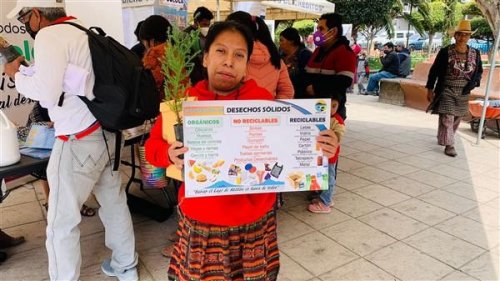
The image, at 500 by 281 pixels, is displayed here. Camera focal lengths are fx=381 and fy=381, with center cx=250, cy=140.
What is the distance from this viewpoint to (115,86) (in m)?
2.07

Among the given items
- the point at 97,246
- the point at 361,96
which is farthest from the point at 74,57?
the point at 361,96

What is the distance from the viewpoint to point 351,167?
490 cm

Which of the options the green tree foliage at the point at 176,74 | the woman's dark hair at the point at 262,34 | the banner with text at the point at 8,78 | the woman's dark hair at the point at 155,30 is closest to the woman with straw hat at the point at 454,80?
the woman's dark hair at the point at 262,34

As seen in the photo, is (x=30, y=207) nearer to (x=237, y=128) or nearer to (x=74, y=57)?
(x=74, y=57)

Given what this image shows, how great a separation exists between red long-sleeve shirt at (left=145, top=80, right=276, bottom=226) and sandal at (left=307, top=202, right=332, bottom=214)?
2174 millimetres

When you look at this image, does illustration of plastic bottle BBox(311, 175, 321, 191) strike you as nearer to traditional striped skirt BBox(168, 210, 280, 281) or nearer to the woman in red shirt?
the woman in red shirt

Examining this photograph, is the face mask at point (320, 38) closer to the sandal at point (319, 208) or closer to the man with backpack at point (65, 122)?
the sandal at point (319, 208)

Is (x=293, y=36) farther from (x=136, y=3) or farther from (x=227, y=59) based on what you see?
(x=227, y=59)

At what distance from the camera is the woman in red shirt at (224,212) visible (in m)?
1.43

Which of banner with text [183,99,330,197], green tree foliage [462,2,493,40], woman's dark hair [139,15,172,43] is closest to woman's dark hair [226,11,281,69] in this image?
woman's dark hair [139,15,172,43]

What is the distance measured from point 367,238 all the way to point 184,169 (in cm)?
229

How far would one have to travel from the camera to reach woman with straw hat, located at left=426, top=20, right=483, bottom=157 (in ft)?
16.9

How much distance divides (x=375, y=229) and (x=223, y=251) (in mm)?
2193

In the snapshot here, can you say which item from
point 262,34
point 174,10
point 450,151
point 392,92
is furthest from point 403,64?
point 262,34
